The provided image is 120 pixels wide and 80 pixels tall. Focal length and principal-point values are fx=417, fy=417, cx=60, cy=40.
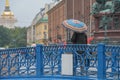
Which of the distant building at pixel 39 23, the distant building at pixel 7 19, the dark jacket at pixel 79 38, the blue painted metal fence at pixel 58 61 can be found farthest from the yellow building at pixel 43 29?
the blue painted metal fence at pixel 58 61

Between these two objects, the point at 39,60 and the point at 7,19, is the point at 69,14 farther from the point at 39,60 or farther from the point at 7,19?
the point at 7,19

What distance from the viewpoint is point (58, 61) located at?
1315 centimetres

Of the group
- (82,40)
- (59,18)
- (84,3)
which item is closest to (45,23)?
(59,18)

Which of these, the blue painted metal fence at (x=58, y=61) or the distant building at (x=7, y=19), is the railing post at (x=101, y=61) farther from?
the distant building at (x=7, y=19)

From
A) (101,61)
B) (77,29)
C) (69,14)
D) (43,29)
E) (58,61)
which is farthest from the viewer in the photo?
(43,29)

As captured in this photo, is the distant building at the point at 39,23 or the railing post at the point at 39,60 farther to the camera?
the distant building at the point at 39,23

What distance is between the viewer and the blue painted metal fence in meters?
12.1

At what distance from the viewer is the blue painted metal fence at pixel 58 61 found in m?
12.1

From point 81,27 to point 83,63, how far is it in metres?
1.72

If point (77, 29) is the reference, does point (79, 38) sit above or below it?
below

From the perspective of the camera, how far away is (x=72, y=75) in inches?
506

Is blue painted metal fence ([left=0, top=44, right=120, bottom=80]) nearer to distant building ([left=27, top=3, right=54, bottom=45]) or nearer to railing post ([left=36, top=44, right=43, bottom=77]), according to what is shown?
railing post ([left=36, top=44, right=43, bottom=77])

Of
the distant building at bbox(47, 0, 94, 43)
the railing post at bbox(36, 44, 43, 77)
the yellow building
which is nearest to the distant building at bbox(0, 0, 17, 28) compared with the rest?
the yellow building

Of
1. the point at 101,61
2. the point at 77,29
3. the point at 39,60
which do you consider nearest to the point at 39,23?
the point at 77,29
